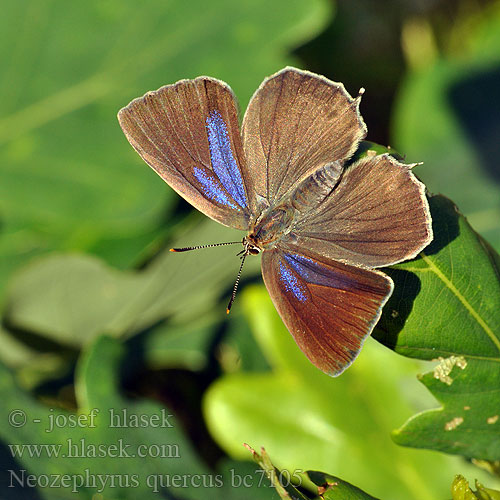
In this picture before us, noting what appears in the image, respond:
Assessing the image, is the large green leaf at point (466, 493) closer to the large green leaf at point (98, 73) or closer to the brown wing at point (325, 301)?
the brown wing at point (325, 301)

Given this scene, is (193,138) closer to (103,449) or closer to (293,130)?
(293,130)

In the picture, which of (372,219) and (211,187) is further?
(211,187)

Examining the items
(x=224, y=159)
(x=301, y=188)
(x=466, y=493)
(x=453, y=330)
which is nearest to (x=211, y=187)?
(x=224, y=159)

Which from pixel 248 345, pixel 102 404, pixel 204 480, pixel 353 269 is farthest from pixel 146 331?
pixel 353 269

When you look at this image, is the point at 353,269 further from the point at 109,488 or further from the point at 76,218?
the point at 76,218

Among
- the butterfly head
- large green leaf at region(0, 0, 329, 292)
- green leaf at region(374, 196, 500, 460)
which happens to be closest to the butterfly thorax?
the butterfly head

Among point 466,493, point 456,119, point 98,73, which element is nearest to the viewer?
point 466,493

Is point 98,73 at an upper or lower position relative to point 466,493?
upper
